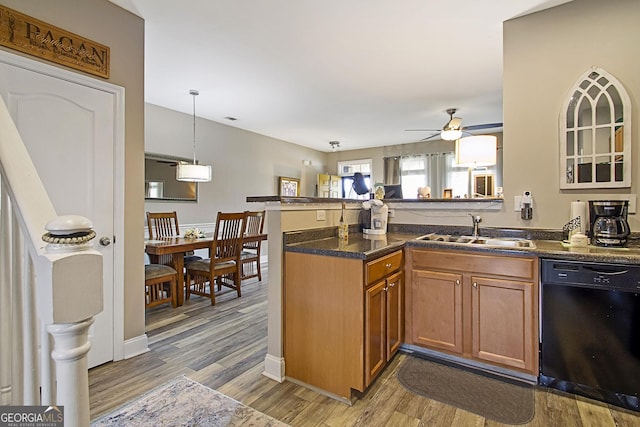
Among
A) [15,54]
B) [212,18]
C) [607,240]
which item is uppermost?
[212,18]

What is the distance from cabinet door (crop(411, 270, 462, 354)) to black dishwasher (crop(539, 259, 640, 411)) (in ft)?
1.62

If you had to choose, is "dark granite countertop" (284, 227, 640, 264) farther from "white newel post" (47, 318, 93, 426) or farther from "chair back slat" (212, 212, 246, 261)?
"chair back slat" (212, 212, 246, 261)

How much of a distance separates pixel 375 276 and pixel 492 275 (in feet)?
2.67

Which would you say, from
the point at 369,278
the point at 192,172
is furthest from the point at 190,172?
the point at 369,278

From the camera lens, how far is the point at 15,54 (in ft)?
6.20

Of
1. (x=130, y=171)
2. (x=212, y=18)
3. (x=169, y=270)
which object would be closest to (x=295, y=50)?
(x=212, y=18)

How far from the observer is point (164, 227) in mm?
4305

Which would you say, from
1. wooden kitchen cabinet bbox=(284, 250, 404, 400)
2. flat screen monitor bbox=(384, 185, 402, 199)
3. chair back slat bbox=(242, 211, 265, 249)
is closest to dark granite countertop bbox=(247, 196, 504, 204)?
wooden kitchen cabinet bbox=(284, 250, 404, 400)

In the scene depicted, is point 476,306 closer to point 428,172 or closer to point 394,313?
point 394,313

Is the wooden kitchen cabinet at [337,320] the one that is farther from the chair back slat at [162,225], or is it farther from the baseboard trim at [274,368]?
the chair back slat at [162,225]

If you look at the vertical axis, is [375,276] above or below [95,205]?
below

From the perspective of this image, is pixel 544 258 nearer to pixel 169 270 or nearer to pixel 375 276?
pixel 375 276

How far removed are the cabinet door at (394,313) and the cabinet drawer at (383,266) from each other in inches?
2.6

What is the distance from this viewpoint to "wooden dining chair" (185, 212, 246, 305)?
3.68 metres
